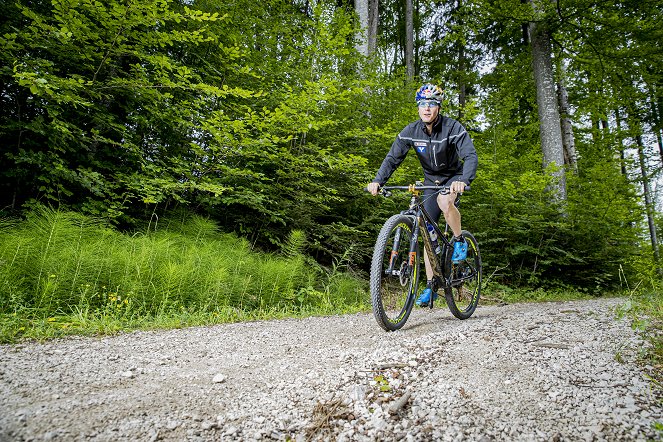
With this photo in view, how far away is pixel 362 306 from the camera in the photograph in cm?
535

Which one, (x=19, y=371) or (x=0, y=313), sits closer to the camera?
(x=19, y=371)

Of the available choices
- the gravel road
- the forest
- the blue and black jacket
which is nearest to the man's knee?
the blue and black jacket

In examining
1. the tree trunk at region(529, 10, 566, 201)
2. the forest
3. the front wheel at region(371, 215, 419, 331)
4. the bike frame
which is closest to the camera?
the front wheel at region(371, 215, 419, 331)

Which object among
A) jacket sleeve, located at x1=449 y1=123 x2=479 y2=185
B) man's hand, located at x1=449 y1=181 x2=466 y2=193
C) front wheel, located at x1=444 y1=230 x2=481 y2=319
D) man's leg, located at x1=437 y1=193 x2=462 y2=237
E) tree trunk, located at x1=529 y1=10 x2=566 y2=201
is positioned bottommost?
front wheel, located at x1=444 y1=230 x2=481 y2=319

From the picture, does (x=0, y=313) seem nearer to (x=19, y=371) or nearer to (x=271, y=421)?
(x=19, y=371)

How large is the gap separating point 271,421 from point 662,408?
1.72m

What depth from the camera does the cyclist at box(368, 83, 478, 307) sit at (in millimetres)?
3701

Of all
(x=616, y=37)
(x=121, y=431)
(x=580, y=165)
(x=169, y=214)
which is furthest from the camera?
(x=580, y=165)

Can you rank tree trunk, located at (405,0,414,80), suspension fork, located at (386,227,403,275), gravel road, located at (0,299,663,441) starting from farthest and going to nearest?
1. tree trunk, located at (405,0,414,80)
2. suspension fork, located at (386,227,403,275)
3. gravel road, located at (0,299,663,441)

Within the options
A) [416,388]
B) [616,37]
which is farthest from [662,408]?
[616,37]

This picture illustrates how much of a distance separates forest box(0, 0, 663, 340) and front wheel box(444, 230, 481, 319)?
2.16 m

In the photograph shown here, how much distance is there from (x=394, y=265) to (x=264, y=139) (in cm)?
329

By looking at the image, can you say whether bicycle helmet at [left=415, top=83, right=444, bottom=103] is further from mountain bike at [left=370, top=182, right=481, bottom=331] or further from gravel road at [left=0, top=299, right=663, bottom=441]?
gravel road at [left=0, top=299, right=663, bottom=441]

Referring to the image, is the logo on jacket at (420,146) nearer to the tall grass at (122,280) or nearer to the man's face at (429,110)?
the man's face at (429,110)
